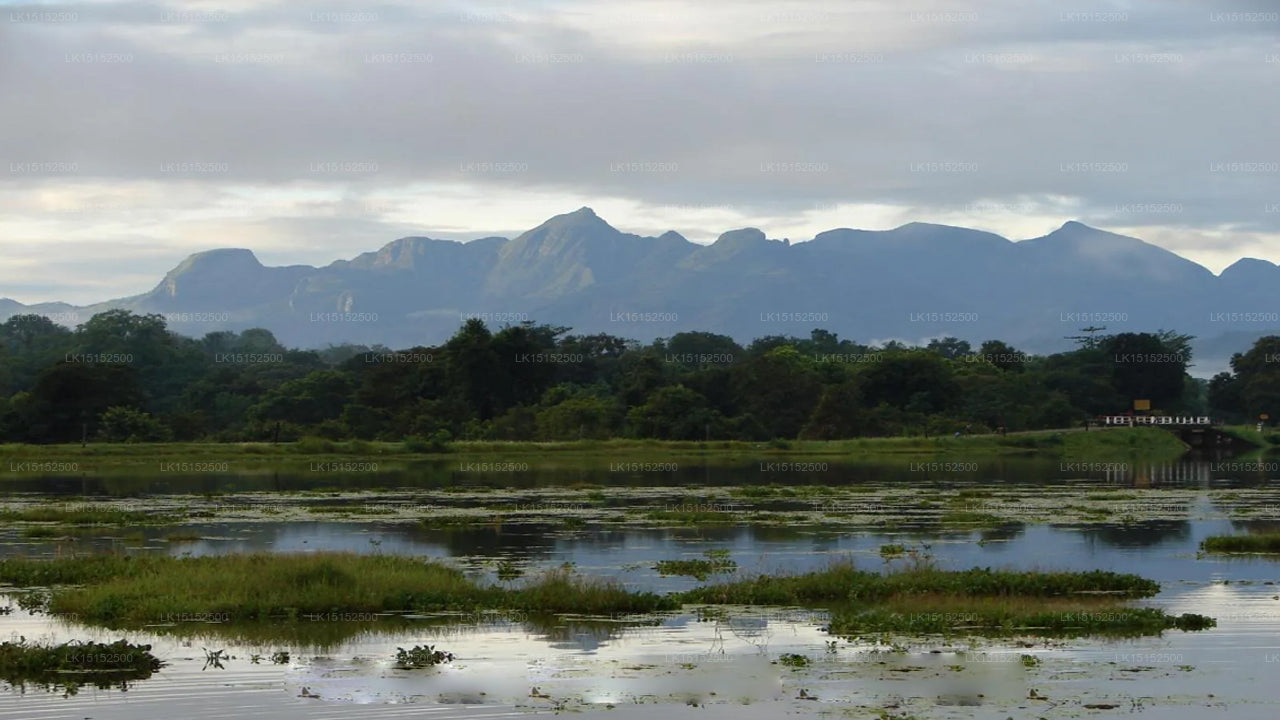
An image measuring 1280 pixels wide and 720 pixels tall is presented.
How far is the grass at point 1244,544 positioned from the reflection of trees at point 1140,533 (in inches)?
74.1

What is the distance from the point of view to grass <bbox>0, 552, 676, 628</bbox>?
85.9 feet

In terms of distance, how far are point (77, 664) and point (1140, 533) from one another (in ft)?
104

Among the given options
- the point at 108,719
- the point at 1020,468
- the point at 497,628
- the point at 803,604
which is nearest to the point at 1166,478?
the point at 1020,468

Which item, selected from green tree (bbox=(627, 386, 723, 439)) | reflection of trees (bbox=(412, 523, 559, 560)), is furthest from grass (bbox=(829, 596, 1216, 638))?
green tree (bbox=(627, 386, 723, 439))

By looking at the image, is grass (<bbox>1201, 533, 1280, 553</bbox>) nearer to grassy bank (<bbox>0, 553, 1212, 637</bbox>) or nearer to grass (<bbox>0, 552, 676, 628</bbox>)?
grassy bank (<bbox>0, 553, 1212, 637</bbox>)

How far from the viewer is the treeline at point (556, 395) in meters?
104

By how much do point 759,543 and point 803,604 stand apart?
1234 cm

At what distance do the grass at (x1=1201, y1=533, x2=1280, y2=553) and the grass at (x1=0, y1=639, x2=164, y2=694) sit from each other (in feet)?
90.1

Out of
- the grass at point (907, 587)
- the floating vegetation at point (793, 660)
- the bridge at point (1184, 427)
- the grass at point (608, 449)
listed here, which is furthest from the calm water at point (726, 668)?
the bridge at point (1184, 427)

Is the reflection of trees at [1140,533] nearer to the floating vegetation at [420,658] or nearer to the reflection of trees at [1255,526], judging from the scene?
the reflection of trees at [1255,526]

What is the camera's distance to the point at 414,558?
32312mm

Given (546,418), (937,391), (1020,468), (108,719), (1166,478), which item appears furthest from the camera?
(937,391)

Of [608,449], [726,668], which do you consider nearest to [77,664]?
[726,668]

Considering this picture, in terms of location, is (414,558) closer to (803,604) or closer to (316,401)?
(803,604)
